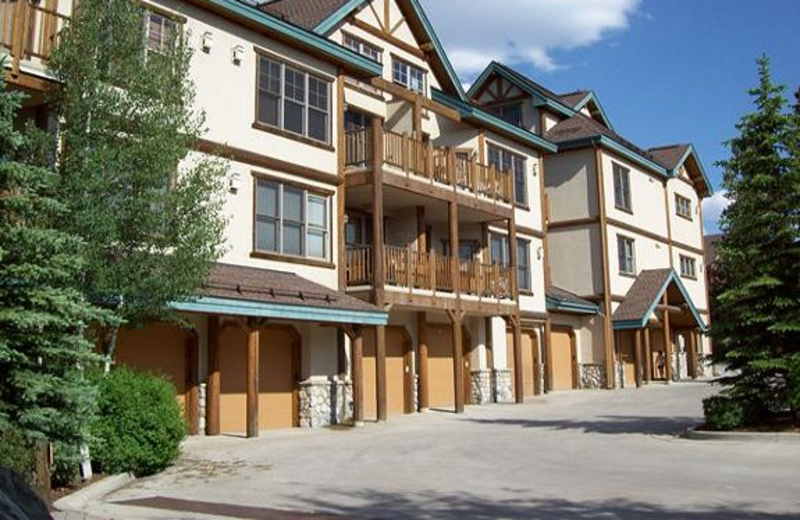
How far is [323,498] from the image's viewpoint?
35.1 feet

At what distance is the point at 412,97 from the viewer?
25672 mm

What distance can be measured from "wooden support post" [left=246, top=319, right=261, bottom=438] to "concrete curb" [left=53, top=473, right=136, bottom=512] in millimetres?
5287

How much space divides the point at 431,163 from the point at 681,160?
77.8 feet

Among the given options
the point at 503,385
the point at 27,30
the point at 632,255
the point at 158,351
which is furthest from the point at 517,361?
the point at 27,30

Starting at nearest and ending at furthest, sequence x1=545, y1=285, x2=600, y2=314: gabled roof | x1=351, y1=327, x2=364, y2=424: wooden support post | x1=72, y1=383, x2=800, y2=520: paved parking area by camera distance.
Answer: x1=72, y1=383, x2=800, y2=520: paved parking area < x1=351, y1=327, x2=364, y2=424: wooden support post < x1=545, y1=285, x2=600, y2=314: gabled roof

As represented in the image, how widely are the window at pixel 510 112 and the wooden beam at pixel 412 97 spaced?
9923 millimetres

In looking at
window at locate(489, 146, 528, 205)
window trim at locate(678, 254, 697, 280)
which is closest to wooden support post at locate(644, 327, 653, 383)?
window trim at locate(678, 254, 697, 280)

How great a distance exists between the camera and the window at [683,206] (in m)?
45.0

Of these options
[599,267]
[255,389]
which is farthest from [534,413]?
[599,267]

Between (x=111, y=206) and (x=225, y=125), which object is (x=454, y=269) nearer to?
(x=225, y=125)

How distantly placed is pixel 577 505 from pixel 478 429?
31.6 feet

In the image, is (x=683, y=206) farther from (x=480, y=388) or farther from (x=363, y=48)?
(x=363, y=48)

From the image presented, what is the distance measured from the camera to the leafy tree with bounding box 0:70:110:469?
10289 millimetres

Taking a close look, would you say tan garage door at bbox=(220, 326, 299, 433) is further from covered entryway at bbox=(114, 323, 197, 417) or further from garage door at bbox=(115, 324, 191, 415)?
garage door at bbox=(115, 324, 191, 415)
